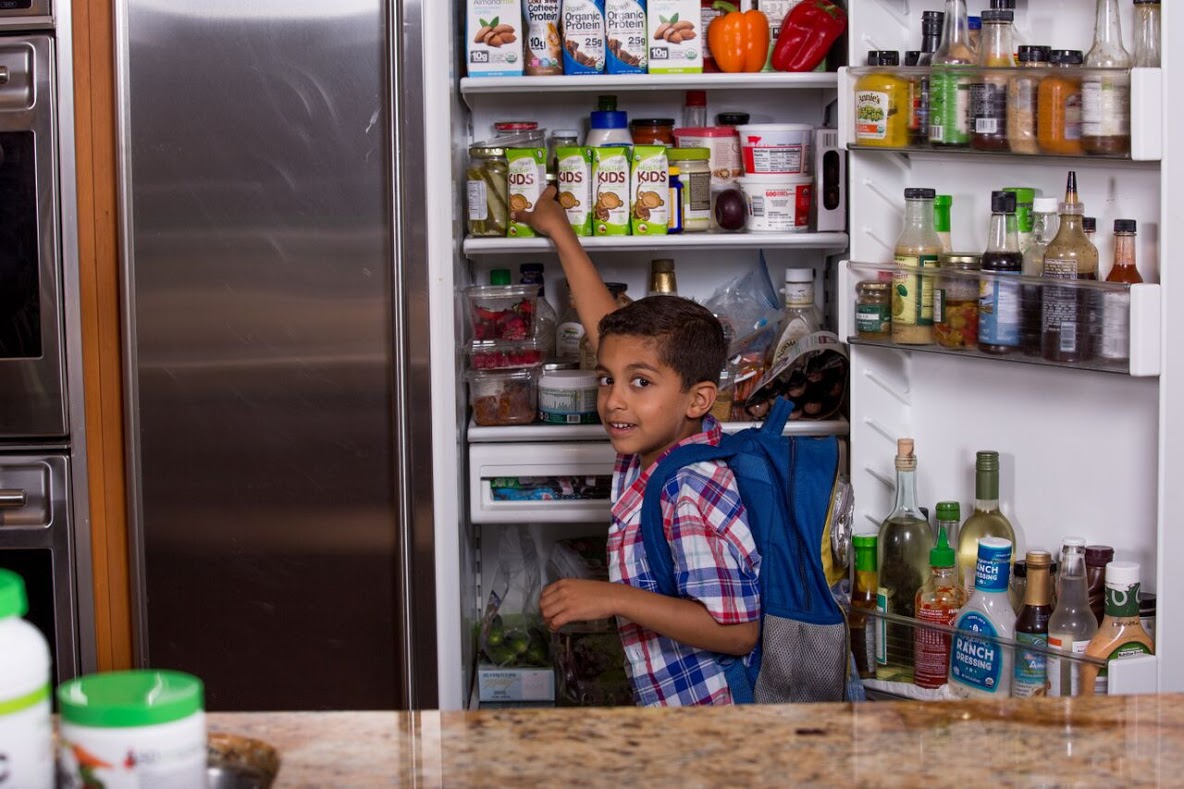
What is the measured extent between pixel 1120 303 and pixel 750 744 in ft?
4.27

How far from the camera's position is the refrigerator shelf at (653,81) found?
2684mm

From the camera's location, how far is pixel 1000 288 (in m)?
2.24

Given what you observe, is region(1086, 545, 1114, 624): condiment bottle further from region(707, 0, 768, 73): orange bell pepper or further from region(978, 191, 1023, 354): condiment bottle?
region(707, 0, 768, 73): orange bell pepper

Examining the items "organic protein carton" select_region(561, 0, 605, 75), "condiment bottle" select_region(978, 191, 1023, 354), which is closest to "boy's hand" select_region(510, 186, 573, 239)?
"organic protein carton" select_region(561, 0, 605, 75)

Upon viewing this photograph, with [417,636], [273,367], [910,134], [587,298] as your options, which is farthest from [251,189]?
[910,134]

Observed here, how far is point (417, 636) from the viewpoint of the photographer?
2.54m

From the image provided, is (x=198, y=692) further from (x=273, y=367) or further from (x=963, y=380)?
(x=963, y=380)

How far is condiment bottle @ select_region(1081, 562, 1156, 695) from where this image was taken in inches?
83.5

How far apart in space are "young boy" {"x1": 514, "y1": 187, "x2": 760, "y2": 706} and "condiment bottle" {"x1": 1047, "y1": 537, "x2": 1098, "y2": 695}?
516 mm

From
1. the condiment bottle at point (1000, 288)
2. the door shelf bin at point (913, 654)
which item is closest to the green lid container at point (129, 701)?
the door shelf bin at point (913, 654)

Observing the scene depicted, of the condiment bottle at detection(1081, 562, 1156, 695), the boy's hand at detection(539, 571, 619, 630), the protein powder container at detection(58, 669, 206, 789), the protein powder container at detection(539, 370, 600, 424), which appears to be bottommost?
the condiment bottle at detection(1081, 562, 1156, 695)

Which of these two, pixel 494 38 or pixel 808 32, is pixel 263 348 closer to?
pixel 494 38

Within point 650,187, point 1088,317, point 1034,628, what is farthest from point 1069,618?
point 650,187

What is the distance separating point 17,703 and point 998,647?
1790 mm
